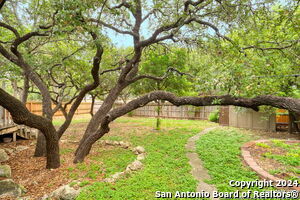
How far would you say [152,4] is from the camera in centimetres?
468

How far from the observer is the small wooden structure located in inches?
264

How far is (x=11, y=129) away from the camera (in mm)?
6996

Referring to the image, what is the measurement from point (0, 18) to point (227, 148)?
773 centimetres

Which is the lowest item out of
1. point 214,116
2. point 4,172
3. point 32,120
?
point 4,172

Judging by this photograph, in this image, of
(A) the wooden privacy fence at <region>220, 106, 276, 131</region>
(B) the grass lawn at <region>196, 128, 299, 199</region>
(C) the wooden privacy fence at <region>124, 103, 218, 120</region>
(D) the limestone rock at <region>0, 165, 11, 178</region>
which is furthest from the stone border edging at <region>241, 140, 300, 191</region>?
(C) the wooden privacy fence at <region>124, 103, 218, 120</region>

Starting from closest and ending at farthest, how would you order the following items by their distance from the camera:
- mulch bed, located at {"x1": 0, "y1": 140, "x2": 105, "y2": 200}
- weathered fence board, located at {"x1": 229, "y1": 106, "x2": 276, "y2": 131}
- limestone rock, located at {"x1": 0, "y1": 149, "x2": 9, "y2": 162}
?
1. mulch bed, located at {"x1": 0, "y1": 140, "x2": 105, "y2": 200}
2. limestone rock, located at {"x1": 0, "y1": 149, "x2": 9, "y2": 162}
3. weathered fence board, located at {"x1": 229, "y1": 106, "x2": 276, "y2": 131}

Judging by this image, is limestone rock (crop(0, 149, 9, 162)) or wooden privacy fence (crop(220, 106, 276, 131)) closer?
limestone rock (crop(0, 149, 9, 162))

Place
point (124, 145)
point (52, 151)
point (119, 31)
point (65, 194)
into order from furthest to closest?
point (124, 145) < point (119, 31) < point (52, 151) < point (65, 194)

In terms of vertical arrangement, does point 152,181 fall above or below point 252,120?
below

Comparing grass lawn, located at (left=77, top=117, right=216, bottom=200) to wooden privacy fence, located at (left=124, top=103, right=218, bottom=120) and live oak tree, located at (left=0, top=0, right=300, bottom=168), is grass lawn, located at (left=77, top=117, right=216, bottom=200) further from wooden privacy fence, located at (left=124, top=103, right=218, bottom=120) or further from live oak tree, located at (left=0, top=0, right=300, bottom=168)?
wooden privacy fence, located at (left=124, top=103, right=218, bottom=120)

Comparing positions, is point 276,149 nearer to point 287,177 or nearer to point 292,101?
point 287,177

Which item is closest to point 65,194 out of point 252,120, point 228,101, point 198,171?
point 198,171

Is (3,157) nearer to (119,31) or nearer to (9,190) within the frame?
(9,190)

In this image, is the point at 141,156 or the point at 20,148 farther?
the point at 20,148
